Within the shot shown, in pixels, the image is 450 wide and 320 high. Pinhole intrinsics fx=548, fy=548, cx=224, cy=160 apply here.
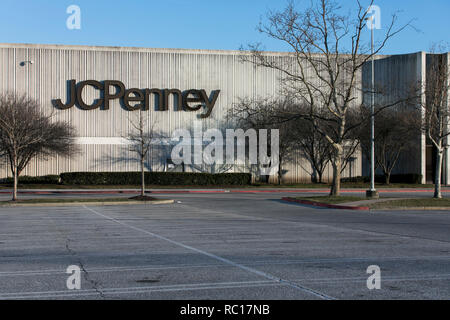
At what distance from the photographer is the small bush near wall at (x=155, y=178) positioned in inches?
1804

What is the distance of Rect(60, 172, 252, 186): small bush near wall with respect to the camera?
→ 45812mm

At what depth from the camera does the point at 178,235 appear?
46.8ft

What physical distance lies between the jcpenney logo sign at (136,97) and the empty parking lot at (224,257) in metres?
29.4

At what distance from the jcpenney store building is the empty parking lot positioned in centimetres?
2905

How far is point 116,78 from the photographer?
48.4 metres

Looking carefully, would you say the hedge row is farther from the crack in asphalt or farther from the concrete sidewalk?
the crack in asphalt

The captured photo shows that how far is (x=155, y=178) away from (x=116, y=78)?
9.72 m

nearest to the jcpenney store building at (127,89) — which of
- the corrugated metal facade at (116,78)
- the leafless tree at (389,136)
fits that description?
the corrugated metal facade at (116,78)

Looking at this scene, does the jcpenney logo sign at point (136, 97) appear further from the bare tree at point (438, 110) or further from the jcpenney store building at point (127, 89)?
the bare tree at point (438, 110)

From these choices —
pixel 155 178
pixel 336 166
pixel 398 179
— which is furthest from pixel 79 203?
pixel 398 179

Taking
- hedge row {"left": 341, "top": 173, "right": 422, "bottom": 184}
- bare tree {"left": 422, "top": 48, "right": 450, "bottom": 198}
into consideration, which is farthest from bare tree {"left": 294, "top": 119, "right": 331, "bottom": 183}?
bare tree {"left": 422, "top": 48, "right": 450, "bottom": 198}

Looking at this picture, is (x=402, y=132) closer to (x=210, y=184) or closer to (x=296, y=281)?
(x=210, y=184)

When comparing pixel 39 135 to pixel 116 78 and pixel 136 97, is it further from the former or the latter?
pixel 136 97

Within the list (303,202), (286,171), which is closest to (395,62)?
(286,171)
